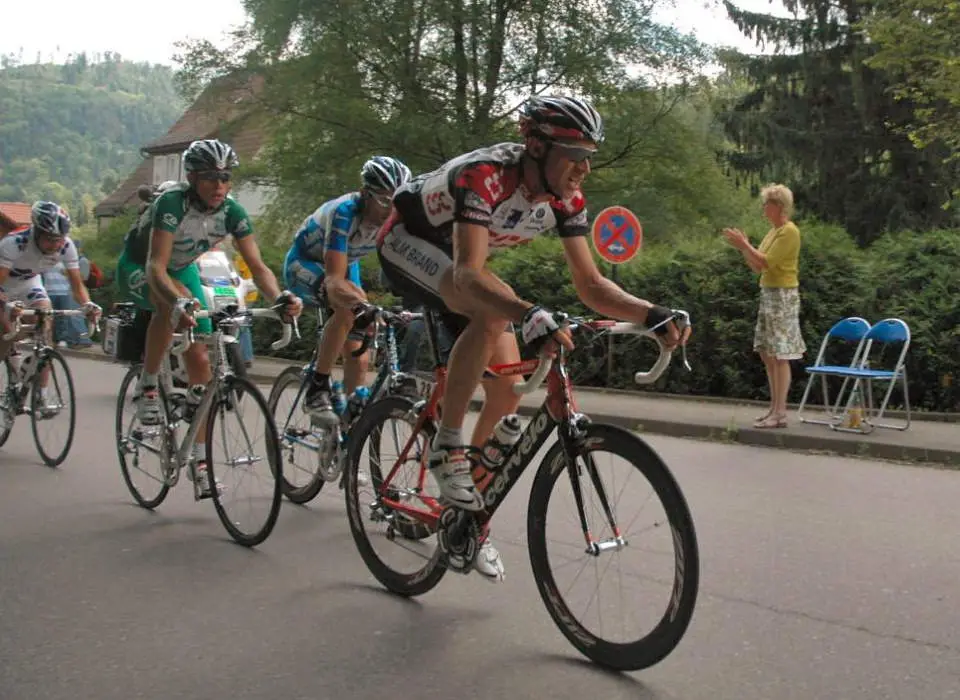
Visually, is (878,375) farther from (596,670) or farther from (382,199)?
(596,670)

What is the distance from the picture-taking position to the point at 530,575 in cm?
525

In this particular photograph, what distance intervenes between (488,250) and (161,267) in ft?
8.61

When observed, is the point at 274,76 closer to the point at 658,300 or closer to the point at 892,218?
the point at 658,300

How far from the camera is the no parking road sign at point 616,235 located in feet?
43.9

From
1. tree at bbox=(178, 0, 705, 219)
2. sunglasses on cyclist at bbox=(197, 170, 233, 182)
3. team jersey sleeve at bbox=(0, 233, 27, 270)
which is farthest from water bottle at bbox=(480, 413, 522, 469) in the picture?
tree at bbox=(178, 0, 705, 219)

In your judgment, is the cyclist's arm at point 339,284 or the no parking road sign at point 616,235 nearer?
the cyclist's arm at point 339,284

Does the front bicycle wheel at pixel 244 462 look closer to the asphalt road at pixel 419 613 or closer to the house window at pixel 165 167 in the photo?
the asphalt road at pixel 419 613

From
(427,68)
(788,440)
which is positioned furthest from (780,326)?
(427,68)

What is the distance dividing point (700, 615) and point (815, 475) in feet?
13.4

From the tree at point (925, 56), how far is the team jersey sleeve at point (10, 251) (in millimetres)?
18265

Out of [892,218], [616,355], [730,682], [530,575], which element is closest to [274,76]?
[616,355]

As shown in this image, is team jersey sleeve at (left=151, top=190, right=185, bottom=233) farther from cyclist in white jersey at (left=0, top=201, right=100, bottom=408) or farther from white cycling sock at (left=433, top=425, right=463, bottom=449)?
white cycling sock at (left=433, top=425, right=463, bottom=449)

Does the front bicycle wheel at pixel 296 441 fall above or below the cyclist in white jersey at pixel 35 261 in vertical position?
below

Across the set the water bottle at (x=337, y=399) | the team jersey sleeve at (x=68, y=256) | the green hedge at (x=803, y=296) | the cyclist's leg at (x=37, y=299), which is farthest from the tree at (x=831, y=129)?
the water bottle at (x=337, y=399)
